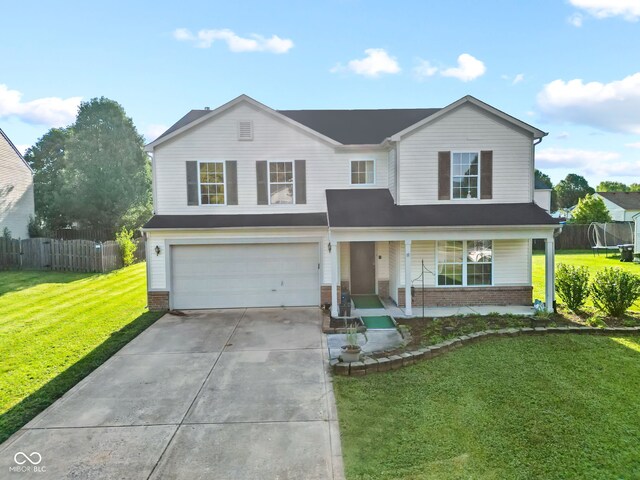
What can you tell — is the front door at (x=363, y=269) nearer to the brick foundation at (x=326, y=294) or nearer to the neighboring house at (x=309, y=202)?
the neighboring house at (x=309, y=202)

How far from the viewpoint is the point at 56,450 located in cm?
542

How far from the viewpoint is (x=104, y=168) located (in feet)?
95.5

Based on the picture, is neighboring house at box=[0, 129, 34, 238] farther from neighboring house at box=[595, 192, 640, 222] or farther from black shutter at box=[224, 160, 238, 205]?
neighboring house at box=[595, 192, 640, 222]

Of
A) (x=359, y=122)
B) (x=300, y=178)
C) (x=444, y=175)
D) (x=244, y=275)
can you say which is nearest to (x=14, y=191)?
(x=244, y=275)

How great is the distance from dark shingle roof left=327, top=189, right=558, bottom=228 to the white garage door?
5.95 ft

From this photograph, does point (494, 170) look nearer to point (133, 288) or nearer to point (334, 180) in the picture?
point (334, 180)

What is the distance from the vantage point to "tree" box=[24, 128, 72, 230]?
3109cm

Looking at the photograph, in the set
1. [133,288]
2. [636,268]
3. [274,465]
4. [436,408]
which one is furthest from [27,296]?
[636,268]

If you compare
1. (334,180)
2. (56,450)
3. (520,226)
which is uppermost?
(334,180)

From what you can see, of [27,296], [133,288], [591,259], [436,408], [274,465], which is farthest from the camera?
[591,259]

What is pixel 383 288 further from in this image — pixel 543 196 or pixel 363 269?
pixel 543 196

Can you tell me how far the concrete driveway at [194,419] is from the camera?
502 centimetres

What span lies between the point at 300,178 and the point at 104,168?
21993mm

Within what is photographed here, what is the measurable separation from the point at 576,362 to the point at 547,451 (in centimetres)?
370
